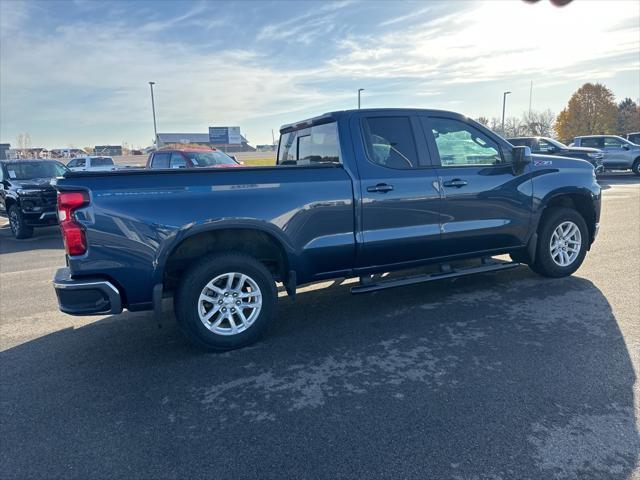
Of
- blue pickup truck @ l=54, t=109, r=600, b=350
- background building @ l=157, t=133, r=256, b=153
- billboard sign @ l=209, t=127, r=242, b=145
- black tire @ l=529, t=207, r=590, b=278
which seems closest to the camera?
blue pickup truck @ l=54, t=109, r=600, b=350

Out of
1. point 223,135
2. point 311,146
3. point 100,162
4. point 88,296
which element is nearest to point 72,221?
point 88,296

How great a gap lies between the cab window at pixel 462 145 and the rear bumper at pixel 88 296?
3337 mm

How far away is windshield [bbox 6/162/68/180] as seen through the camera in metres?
11.2

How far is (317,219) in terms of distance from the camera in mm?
4078

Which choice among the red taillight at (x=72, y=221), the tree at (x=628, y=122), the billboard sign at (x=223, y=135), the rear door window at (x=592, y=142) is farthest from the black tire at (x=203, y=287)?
the billboard sign at (x=223, y=135)

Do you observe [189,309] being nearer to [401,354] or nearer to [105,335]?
[105,335]

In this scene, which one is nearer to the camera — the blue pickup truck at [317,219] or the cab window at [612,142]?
the blue pickup truck at [317,219]

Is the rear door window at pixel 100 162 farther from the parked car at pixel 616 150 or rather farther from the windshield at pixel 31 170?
the parked car at pixel 616 150

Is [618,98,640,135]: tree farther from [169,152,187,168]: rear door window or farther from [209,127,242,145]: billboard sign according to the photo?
[209,127,242,145]: billboard sign

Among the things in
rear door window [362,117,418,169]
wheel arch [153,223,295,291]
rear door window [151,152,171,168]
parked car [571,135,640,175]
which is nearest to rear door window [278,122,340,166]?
rear door window [362,117,418,169]

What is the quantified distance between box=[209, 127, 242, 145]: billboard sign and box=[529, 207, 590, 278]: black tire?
93.5m

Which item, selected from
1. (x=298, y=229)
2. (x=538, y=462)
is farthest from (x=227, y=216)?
(x=538, y=462)

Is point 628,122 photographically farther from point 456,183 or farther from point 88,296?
point 88,296

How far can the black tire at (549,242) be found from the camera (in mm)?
5375
